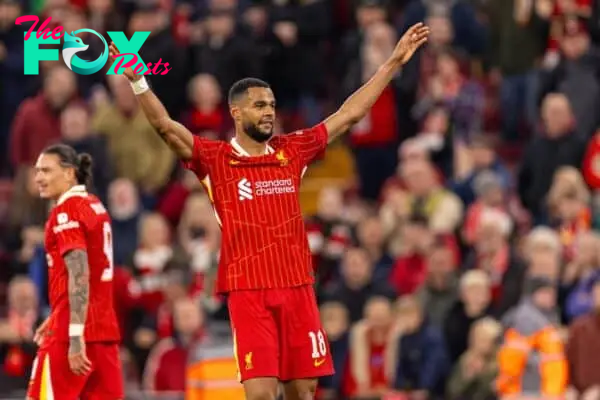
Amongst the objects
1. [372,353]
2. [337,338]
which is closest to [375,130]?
[337,338]

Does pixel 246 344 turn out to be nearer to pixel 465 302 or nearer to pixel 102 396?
pixel 102 396

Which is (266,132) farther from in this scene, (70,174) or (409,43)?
(70,174)

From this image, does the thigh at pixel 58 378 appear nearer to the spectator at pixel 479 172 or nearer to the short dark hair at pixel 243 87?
the short dark hair at pixel 243 87

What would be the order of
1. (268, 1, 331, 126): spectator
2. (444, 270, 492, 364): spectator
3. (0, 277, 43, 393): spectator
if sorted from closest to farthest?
(0, 277, 43, 393): spectator → (444, 270, 492, 364): spectator → (268, 1, 331, 126): spectator

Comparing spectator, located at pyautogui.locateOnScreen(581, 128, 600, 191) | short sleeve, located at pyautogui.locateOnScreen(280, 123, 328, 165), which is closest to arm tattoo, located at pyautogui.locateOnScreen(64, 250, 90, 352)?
short sleeve, located at pyautogui.locateOnScreen(280, 123, 328, 165)

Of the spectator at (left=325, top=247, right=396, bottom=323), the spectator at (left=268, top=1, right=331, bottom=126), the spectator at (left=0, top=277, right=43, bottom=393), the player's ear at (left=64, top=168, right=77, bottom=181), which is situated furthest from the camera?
the spectator at (left=268, top=1, right=331, bottom=126)

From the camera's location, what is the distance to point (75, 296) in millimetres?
13188

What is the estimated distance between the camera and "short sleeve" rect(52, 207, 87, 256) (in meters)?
13.2

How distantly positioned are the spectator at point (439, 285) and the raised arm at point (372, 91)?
19.7ft

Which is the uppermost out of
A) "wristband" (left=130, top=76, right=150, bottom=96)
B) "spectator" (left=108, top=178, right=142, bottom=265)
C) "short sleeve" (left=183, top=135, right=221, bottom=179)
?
"spectator" (left=108, top=178, right=142, bottom=265)

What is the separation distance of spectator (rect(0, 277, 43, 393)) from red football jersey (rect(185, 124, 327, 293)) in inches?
235

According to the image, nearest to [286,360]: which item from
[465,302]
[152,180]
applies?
[465,302]

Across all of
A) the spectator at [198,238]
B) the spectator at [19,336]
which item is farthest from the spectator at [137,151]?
the spectator at [19,336]

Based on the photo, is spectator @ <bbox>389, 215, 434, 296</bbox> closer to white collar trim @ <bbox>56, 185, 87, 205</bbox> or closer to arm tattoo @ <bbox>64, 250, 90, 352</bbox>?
white collar trim @ <bbox>56, 185, 87, 205</bbox>
